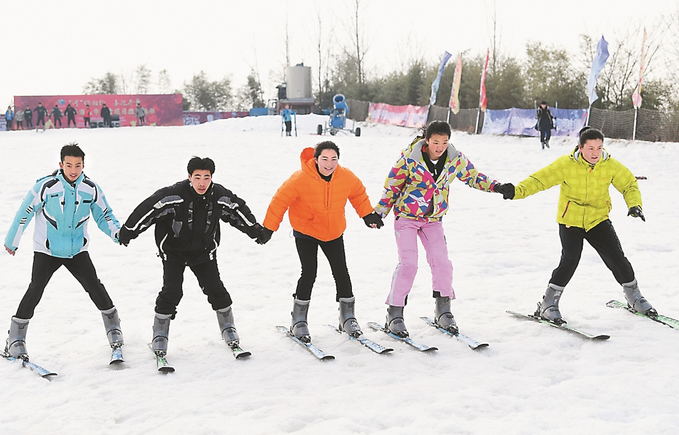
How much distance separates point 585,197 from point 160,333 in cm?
351

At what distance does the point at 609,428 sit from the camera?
3350 mm

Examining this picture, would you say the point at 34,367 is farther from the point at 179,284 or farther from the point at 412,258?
the point at 412,258

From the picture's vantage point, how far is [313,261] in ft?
16.9

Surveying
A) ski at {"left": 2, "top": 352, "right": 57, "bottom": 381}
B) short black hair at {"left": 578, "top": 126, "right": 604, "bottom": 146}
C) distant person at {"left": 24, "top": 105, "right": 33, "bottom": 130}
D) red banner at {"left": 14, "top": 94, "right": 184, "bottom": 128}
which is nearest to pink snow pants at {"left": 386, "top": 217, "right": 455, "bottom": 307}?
short black hair at {"left": 578, "top": 126, "right": 604, "bottom": 146}

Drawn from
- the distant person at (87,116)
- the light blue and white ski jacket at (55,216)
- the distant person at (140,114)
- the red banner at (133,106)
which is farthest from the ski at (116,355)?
the red banner at (133,106)

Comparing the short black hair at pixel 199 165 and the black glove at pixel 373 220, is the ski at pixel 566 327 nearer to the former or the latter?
the black glove at pixel 373 220

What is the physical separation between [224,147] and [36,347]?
46.3 ft

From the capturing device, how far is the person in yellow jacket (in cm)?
519

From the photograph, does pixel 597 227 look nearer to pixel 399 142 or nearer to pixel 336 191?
pixel 336 191

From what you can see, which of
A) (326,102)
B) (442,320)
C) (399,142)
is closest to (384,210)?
(442,320)

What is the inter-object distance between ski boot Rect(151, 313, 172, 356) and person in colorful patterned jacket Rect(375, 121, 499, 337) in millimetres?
1770

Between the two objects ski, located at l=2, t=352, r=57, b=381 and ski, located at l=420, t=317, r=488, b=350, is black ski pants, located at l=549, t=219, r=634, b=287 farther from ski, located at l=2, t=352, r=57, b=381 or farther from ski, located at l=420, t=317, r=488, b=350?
ski, located at l=2, t=352, r=57, b=381

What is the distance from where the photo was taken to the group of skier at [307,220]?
4.67 meters

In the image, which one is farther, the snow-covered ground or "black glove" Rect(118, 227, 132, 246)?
"black glove" Rect(118, 227, 132, 246)
